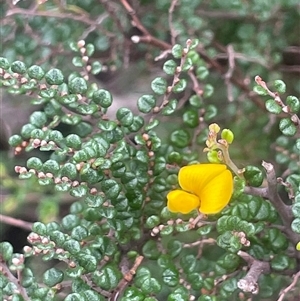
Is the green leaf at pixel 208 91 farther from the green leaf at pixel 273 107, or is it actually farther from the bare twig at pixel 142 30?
the green leaf at pixel 273 107

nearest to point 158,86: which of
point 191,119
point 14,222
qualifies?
point 191,119

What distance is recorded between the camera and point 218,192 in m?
0.65

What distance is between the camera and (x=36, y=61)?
1.07m

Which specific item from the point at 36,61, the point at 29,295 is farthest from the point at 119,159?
the point at 36,61

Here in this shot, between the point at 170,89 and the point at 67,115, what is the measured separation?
0.50 feet

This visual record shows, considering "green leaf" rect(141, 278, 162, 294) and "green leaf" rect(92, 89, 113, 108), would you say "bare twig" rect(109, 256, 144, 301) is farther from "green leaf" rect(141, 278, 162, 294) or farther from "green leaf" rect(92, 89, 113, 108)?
"green leaf" rect(92, 89, 113, 108)

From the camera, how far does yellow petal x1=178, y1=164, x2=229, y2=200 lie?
65cm

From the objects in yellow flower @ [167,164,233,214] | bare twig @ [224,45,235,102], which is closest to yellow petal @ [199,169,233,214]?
yellow flower @ [167,164,233,214]

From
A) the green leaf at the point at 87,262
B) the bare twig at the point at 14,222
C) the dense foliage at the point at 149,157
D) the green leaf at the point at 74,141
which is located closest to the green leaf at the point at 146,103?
the dense foliage at the point at 149,157

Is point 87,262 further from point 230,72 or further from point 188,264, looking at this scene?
point 230,72

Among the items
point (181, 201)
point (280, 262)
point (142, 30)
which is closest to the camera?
point (181, 201)

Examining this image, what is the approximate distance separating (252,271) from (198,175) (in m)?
0.15

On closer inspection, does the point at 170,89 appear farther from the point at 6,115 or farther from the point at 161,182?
the point at 6,115

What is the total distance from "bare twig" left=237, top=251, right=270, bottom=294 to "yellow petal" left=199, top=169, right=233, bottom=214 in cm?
9
